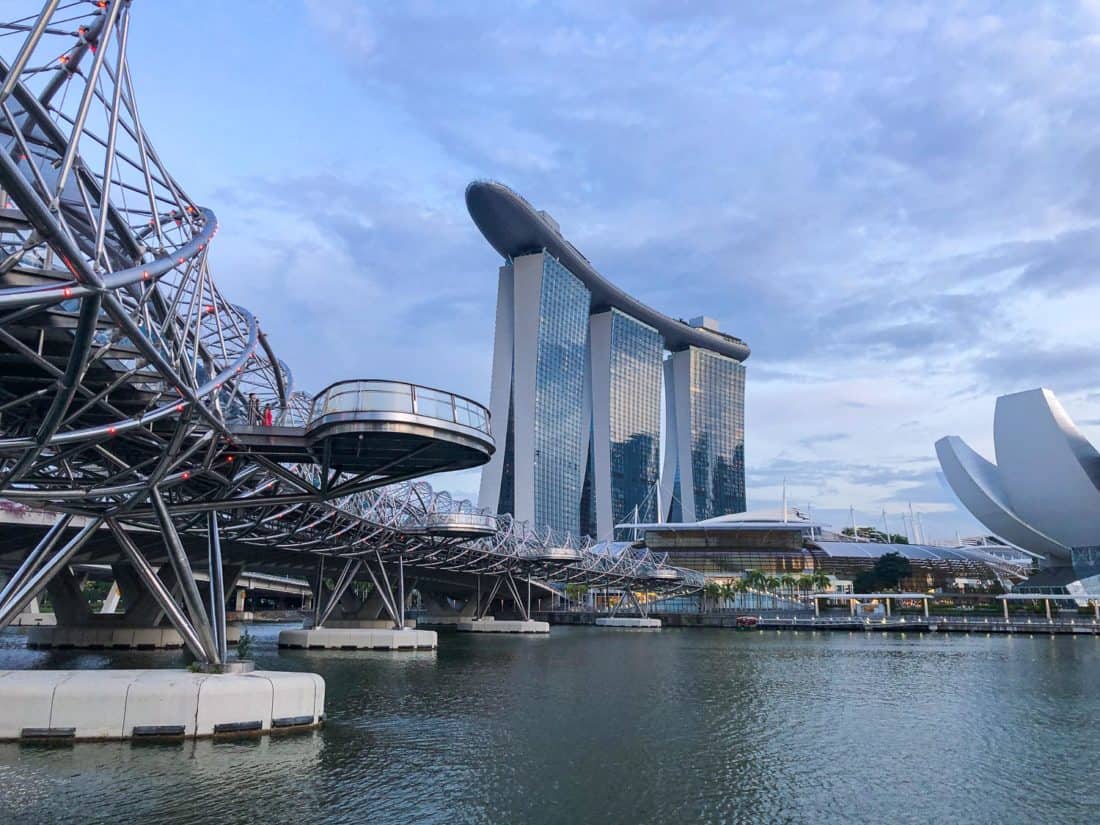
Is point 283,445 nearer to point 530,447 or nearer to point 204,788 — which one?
point 204,788

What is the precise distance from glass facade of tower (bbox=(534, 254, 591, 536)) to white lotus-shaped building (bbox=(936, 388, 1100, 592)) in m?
73.2

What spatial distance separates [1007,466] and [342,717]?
128m

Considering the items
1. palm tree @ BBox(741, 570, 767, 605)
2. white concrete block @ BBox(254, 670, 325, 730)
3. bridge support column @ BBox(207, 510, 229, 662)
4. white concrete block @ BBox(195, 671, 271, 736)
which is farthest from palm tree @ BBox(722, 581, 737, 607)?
white concrete block @ BBox(195, 671, 271, 736)

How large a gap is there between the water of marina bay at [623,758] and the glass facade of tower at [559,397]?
412ft

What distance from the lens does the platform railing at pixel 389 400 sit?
21641 mm

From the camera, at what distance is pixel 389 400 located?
21672mm

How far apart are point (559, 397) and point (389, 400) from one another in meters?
153

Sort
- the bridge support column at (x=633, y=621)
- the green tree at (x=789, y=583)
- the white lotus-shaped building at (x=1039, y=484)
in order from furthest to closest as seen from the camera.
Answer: the green tree at (x=789, y=583)
the white lotus-shaped building at (x=1039, y=484)
the bridge support column at (x=633, y=621)

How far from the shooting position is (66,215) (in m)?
19.2

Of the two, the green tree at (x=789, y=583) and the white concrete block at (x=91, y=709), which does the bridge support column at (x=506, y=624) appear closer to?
the green tree at (x=789, y=583)

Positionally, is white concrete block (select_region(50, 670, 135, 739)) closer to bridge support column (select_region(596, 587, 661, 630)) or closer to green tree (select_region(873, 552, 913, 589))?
bridge support column (select_region(596, 587, 661, 630))

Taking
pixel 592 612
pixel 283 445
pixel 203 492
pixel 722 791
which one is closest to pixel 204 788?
pixel 283 445

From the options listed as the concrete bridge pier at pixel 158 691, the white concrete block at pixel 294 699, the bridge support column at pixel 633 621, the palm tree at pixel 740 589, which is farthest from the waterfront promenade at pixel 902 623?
the concrete bridge pier at pixel 158 691

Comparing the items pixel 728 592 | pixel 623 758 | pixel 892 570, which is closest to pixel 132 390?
pixel 623 758
